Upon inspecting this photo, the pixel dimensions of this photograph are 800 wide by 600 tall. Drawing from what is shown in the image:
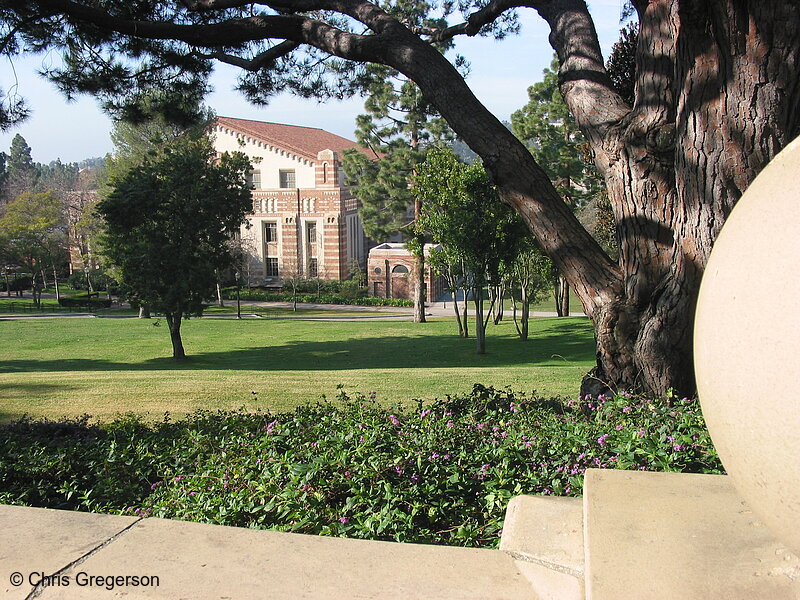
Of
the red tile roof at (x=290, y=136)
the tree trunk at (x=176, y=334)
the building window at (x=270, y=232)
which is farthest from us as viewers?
the building window at (x=270, y=232)

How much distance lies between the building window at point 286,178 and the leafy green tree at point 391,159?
45.4 ft

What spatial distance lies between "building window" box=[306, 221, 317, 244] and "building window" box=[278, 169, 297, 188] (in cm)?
300

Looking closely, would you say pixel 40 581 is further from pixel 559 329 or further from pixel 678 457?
pixel 559 329

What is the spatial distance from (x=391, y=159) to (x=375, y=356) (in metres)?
14.8

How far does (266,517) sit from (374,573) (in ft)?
4.52

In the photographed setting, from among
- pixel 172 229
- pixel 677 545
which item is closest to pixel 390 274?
pixel 172 229

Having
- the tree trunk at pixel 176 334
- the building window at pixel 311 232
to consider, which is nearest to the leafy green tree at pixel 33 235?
A: the building window at pixel 311 232

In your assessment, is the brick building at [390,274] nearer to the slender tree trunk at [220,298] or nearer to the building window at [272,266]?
the building window at [272,266]

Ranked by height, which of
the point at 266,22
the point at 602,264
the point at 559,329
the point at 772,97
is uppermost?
the point at 266,22

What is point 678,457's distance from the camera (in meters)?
3.86

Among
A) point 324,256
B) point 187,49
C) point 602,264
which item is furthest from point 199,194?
point 324,256

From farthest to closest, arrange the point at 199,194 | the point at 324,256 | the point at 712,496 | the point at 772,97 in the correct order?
the point at 324,256
the point at 199,194
the point at 772,97
the point at 712,496

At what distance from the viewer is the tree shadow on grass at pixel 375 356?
2058 cm

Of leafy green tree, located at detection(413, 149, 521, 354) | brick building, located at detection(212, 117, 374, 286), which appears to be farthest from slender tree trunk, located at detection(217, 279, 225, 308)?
leafy green tree, located at detection(413, 149, 521, 354)
